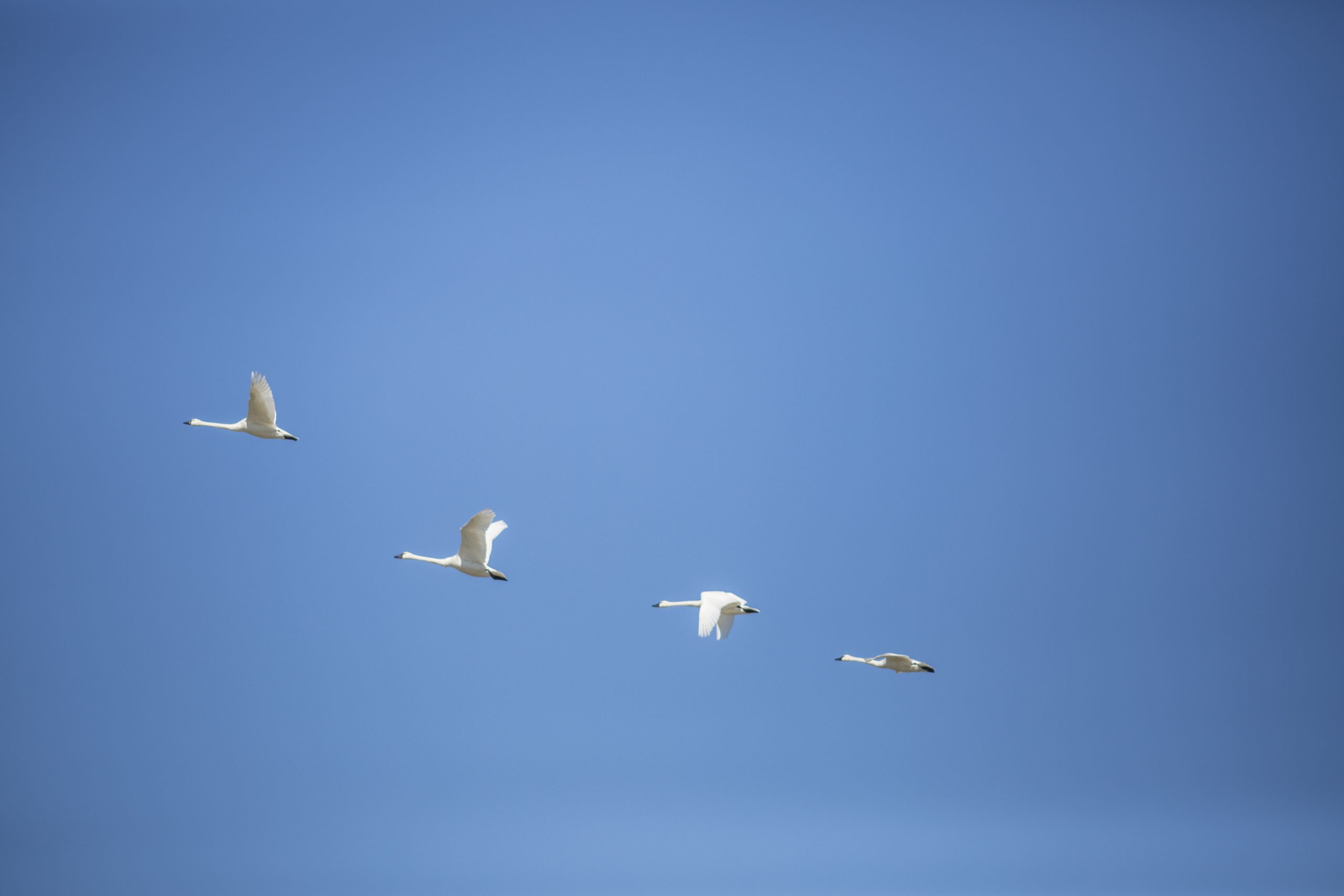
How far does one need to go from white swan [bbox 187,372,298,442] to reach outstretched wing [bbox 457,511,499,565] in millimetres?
2675

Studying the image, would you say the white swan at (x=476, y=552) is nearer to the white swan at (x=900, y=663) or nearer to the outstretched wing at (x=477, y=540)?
the outstretched wing at (x=477, y=540)

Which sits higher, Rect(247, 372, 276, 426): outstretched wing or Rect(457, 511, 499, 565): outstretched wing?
Rect(247, 372, 276, 426): outstretched wing

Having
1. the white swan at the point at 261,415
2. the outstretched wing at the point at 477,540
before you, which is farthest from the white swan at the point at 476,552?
the white swan at the point at 261,415

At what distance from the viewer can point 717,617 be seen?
16953 mm

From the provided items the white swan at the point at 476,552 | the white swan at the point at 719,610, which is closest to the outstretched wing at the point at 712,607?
the white swan at the point at 719,610

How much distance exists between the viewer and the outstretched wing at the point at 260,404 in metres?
16.1

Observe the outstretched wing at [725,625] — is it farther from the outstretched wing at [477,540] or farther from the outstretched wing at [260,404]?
the outstretched wing at [260,404]

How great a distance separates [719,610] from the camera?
17047mm

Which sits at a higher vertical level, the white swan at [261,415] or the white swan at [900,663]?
the white swan at [261,415]

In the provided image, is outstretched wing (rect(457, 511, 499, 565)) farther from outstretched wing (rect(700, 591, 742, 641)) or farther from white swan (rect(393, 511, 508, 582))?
outstretched wing (rect(700, 591, 742, 641))

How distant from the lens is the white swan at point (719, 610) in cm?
1673

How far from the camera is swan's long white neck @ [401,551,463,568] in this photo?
17.7 meters

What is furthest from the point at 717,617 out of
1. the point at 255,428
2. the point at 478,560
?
the point at 255,428

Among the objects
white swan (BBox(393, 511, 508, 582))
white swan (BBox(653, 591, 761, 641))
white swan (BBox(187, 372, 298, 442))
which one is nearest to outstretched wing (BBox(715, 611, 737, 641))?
white swan (BBox(653, 591, 761, 641))
